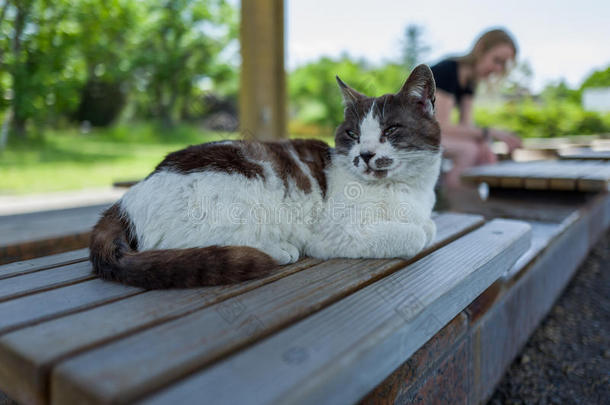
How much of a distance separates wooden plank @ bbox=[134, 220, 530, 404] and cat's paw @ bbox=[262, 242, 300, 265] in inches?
12.1

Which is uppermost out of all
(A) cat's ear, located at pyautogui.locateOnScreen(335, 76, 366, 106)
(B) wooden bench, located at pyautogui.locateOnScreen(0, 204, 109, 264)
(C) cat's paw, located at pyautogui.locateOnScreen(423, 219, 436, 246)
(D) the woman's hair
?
(D) the woman's hair

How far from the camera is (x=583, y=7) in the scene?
498 cm

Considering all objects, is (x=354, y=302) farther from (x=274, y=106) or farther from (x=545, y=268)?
(x=274, y=106)

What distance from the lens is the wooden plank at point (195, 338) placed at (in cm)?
59

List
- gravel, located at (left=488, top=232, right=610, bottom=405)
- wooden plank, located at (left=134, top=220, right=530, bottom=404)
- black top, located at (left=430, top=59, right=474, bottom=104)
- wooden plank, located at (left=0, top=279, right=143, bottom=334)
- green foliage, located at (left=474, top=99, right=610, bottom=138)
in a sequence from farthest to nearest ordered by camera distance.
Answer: green foliage, located at (left=474, top=99, right=610, bottom=138) → black top, located at (left=430, top=59, right=474, bottom=104) → gravel, located at (left=488, top=232, right=610, bottom=405) → wooden plank, located at (left=0, top=279, right=143, bottom=334) → wooden plank, located at (left=134, top=220, right=530, bottom=404)

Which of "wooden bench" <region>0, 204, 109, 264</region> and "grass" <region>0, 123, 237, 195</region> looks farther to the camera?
"grass" <region>0, 123, 237, 195</region>

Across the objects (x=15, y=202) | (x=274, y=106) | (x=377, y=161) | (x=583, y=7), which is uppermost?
(x=583, y=7)

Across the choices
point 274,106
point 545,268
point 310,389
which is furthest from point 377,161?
point 274,106

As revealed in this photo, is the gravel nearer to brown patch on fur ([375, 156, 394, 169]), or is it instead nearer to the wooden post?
Result: brown patch on fur ([375, 156, 394, 169])

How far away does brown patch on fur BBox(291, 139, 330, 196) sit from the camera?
1.48 m

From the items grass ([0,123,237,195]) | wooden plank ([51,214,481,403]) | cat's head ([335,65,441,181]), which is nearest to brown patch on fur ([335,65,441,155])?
cat's head ([335,65,441,181])

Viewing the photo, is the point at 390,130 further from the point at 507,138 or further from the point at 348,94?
the point at 507,138

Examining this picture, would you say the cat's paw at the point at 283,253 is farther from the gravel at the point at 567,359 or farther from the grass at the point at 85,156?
the grass at the point at 85,156

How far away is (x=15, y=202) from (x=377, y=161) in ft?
16.0
